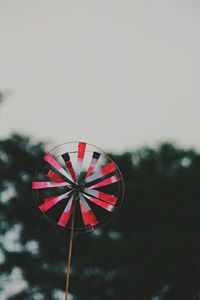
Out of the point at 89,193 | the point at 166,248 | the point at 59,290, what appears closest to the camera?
the point at 89,193

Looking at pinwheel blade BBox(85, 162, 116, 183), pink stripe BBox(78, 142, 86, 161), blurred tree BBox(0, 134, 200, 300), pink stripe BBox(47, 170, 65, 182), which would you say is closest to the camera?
pinwheel blade BBox(85, 162, 116, 183)

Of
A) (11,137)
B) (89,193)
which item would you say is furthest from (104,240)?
(89,193)

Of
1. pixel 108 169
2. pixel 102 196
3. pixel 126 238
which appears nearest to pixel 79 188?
pixel 102 196

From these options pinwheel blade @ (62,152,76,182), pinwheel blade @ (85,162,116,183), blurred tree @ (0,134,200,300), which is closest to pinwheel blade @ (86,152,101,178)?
pinwheel blade @ (85,162,116,183)

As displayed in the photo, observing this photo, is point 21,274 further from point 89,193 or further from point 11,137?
point 89,193

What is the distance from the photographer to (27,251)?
33.4 ft

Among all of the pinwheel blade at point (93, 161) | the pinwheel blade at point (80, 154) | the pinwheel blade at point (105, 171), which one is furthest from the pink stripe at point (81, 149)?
the pinwheel blade at point (105, 171)

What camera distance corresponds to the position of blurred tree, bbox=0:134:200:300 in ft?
29.2

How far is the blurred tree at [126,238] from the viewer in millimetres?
8914

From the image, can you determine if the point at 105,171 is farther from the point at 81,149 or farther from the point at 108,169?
the point at 81,149

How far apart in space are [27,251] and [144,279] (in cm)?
279

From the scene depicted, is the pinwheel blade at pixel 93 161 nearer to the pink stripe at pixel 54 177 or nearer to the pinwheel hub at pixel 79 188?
the pinwheel hub at pixel 79 188

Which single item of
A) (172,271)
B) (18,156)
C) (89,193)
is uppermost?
(18,156)

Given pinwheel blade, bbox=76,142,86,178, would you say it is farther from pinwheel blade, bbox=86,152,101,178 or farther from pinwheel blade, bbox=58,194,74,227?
pinwheel blade, bbox=58,194,74,227
